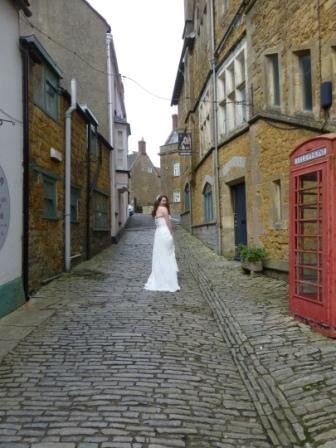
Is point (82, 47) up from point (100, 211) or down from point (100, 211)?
up

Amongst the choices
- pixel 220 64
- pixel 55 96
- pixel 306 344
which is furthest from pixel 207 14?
pixel 306 344

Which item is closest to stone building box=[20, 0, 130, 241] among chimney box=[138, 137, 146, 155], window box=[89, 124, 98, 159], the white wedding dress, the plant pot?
window box=[89, 124, 98, 159]

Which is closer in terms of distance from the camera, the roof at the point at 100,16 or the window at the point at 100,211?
the window at the point at 100,211

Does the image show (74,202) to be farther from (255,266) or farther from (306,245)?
(306,245)

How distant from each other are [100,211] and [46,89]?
7801 mm

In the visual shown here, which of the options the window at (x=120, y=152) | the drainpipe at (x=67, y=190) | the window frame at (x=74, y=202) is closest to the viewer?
the drainpipe at (x=67, y=190)

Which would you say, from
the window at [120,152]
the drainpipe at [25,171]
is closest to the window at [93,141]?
the drainpipe at [25,171]

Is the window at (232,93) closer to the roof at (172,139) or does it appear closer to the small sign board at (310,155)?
the small sign board at (310,155)

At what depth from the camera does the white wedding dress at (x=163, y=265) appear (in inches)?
381

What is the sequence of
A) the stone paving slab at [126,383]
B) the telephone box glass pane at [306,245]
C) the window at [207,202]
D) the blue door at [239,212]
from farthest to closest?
the window at [207,202]
the blue door at [239,212]
the telephone box glass pane at [306,245]
the stone paving slab at [126,383]

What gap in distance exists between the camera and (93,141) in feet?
55.1

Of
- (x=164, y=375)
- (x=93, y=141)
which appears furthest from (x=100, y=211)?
(x=164, y=375)

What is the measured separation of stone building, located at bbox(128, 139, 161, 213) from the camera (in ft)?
222

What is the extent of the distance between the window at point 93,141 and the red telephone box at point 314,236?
1018cm
